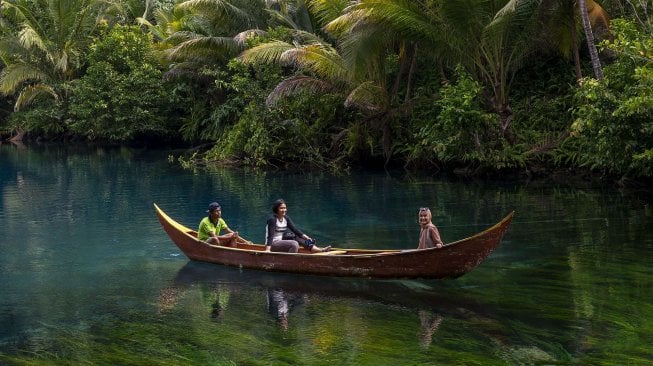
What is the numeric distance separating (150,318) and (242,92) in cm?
1890

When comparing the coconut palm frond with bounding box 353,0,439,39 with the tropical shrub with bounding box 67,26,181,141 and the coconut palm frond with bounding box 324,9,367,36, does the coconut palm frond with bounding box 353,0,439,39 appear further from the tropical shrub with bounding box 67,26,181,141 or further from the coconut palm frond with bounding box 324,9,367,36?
the tropical shrub with bounding box 67,26,181,141

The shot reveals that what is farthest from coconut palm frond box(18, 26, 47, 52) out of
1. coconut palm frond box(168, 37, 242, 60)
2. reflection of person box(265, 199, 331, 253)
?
reflection of person box(265, 199, 331, 253)

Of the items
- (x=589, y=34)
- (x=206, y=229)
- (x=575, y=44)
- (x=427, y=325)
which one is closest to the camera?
(x=427, y=325)

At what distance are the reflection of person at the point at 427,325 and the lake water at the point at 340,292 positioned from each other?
0.10 ft

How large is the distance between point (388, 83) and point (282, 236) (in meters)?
13.8

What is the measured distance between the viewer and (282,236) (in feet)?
37.1

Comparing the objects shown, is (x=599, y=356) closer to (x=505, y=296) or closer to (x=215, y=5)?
(x=505, y=296)

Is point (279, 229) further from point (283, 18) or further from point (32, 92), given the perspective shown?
point (32, 92)

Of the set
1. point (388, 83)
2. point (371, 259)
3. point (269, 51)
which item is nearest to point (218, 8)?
point (269, 51)

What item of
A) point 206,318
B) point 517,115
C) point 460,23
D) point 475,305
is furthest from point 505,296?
point 517,115

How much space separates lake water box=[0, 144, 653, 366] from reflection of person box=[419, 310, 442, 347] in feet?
0.10

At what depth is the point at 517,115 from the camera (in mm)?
21266

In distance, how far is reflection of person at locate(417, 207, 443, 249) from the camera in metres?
9.77

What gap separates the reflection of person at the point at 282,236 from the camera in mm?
11102
